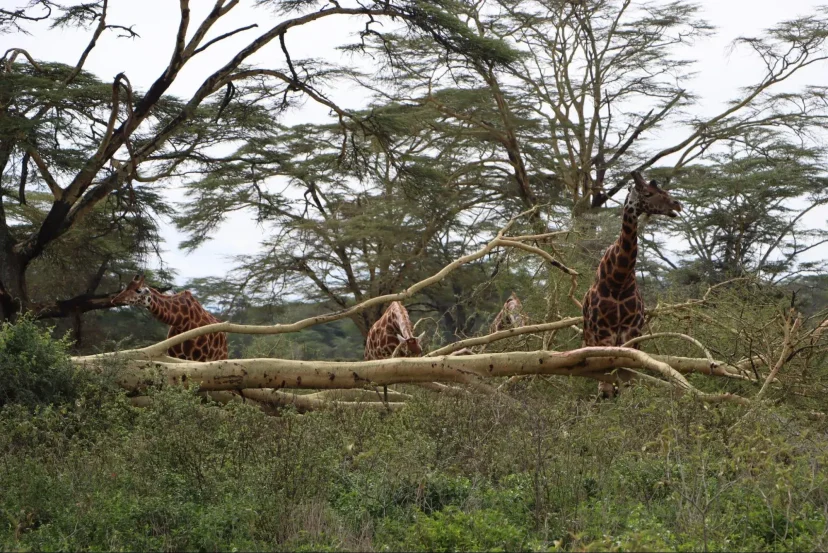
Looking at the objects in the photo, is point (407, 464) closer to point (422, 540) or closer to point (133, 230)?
point (422, 540)

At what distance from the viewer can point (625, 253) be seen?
6.91 meters

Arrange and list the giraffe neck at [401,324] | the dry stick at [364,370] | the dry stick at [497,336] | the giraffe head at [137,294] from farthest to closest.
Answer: the giraffe head at [137,294]
the giraffe neck at [401,324]
the dry stick at [497,336]
the dry stick at [364,370]

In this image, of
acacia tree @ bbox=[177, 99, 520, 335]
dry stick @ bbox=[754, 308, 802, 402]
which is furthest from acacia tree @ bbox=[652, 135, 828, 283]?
dry stick @ bbox=[754, 308, 802, 402]

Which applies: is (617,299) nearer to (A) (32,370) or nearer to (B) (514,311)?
(B) (514,311)

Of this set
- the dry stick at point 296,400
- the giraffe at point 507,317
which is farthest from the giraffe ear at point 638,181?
the giraffe at point 507,317

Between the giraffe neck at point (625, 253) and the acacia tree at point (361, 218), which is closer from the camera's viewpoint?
the giraffe neck at point (625, 253)

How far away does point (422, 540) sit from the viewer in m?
3.61

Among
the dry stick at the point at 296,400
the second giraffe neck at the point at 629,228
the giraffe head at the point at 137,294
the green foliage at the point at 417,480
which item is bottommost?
the green foliage at the point at 417,480

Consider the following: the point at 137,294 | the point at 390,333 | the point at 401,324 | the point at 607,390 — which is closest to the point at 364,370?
the point at 607,390

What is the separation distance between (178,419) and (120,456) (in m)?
0.30

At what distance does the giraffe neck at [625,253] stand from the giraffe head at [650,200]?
32 mm

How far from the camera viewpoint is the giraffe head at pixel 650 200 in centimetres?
657

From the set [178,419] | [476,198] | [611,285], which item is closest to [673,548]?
[178,419]

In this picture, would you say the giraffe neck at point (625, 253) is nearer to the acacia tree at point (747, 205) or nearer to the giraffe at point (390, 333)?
the giraffe at point (390, 333)
